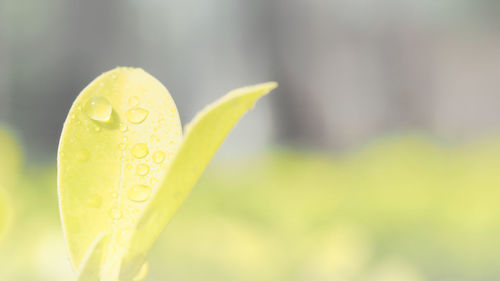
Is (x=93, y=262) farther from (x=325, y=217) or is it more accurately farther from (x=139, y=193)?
(x=325, y=217)

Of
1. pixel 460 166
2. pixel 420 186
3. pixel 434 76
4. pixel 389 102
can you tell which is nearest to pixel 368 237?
pixel 420 186

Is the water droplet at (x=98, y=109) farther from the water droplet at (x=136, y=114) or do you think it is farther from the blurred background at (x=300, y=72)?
the blurred background at (x=300, y=72)

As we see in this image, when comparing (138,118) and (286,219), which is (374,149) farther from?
(138,118)

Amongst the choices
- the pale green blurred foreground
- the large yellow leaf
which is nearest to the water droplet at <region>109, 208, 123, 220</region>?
the large yellow leaf

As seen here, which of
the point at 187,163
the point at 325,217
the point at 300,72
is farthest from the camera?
the point at 300,72

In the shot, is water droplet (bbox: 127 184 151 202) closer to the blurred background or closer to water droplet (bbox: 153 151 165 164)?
water droplet (bbox: 153 151 165 164)

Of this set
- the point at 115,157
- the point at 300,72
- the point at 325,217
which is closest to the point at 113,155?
the point at 115,157
